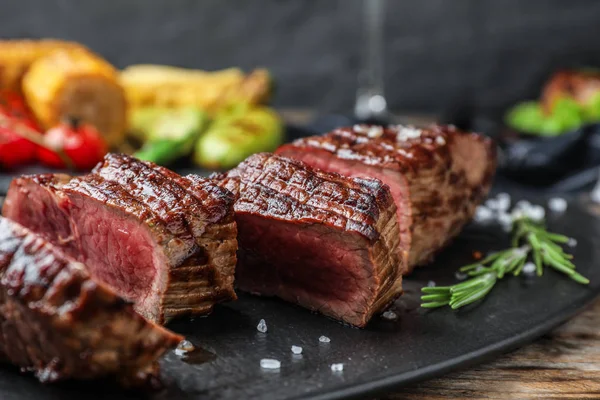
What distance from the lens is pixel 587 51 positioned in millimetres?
9078

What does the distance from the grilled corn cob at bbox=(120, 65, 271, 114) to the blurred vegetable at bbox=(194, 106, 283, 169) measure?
0.36 meters

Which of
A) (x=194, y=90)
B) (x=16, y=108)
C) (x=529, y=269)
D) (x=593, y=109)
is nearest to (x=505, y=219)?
(x=529, y=269)

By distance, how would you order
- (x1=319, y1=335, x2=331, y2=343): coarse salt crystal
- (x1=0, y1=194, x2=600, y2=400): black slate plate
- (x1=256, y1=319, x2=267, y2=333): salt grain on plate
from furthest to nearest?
(x1=256, y1=319, x2=267, y2=333): salt grain on plate, (x1=319, y1=335, x2=331, y2=343): coarse salt crystal, (x1=0, y1=194, x2=600, y2=400): black slate plate

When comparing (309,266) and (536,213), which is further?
(536,213)

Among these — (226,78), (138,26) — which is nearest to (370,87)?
(226,78)

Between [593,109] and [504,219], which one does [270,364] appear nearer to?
[504,219]

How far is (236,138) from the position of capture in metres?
5.93

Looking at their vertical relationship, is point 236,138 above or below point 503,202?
above

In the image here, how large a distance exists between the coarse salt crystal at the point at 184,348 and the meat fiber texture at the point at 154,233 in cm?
18

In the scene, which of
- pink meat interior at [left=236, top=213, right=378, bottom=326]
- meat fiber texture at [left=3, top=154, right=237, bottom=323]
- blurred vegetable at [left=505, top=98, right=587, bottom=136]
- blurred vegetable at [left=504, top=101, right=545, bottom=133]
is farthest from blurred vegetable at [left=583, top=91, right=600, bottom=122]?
meat fiber texture at [left=3, top=154, right=237, bottom=323]

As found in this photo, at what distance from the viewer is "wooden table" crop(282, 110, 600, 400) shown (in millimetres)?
2715

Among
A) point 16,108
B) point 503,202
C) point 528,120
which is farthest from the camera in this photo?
point 528,120

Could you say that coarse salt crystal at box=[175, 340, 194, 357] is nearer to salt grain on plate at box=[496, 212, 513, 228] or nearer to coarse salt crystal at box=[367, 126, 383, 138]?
coarse salt crystal at box=[367, 126, 383, 138]

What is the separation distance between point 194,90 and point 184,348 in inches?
178
